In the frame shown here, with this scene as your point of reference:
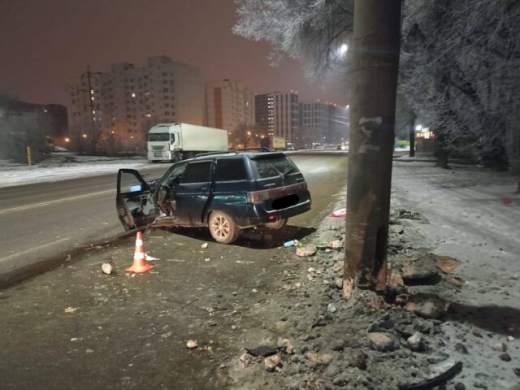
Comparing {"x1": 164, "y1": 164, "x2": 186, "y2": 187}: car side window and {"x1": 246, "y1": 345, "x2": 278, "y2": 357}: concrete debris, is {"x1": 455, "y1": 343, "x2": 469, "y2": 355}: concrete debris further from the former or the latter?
{"x1": 164, "y1": 164, "x2": 186, "y2": 187}: car side window

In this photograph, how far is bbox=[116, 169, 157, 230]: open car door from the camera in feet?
24.1

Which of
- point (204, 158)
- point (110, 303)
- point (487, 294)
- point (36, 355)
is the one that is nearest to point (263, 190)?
point (204, 158)

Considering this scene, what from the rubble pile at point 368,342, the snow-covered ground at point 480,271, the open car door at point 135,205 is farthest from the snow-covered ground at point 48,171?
the rubble pile at point 368,342

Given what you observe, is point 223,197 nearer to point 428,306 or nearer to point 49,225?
point 428,306

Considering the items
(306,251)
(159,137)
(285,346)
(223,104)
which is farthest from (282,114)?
(285,346)

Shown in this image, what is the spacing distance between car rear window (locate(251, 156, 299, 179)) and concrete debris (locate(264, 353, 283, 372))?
3.92 m

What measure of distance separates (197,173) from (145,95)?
133548 millimetres

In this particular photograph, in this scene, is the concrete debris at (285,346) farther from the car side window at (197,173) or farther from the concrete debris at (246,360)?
the car side window at (197,173)

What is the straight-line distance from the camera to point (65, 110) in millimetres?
132875

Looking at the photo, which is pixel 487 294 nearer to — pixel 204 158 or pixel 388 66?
pixel 388 66

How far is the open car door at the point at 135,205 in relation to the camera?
734 cm

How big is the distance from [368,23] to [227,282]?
365 centimetres

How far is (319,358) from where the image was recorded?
3141mm

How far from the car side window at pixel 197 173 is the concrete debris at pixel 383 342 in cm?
470
